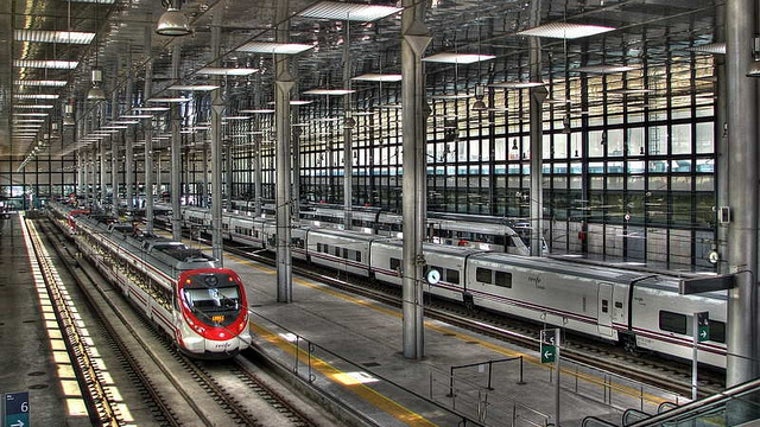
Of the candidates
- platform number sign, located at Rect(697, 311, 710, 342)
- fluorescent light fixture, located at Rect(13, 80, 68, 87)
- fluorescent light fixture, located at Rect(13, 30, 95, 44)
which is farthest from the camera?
fluorescent light fixture, located at Rect(13, 80, 68, 87)

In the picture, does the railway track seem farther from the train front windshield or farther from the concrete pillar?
the concrete pillar

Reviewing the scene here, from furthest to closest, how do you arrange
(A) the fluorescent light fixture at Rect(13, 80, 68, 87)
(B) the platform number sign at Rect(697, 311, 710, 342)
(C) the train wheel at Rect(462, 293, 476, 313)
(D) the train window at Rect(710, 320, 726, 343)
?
(C) the train wheel at Rect(462, 293, 476, 313) < (A) the fluorescent light fixture at Rect(13, 80, 68, 87) < (D) the train window at Rect(710, 320, 726, 343) < (B) the platform number sign at Rect(697, 311, 710, 342)

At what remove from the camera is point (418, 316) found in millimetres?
20922

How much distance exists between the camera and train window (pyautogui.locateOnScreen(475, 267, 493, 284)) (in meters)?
27.4

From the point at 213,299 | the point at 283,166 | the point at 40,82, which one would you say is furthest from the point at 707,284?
the point at 40,82

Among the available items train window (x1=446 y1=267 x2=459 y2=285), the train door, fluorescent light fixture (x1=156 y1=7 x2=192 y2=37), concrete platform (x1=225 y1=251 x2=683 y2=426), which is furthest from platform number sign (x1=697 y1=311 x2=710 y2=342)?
train window (x1=446 y1=267 x2=459 y2=285)

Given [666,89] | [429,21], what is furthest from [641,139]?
[429,21]

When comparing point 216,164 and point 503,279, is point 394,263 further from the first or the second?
point 216,164

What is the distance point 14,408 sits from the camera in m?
9.22

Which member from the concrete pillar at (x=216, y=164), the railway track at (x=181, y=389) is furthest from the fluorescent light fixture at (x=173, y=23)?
the concrete pillar at (x=216, y=164)

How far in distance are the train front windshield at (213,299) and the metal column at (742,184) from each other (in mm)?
12945

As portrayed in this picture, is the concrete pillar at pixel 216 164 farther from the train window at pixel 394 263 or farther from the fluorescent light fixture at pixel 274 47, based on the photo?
the fluorescent light fixture at pixel 274 47

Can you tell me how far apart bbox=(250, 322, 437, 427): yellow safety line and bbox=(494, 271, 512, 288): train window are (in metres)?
8.04

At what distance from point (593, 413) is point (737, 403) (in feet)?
22.5
